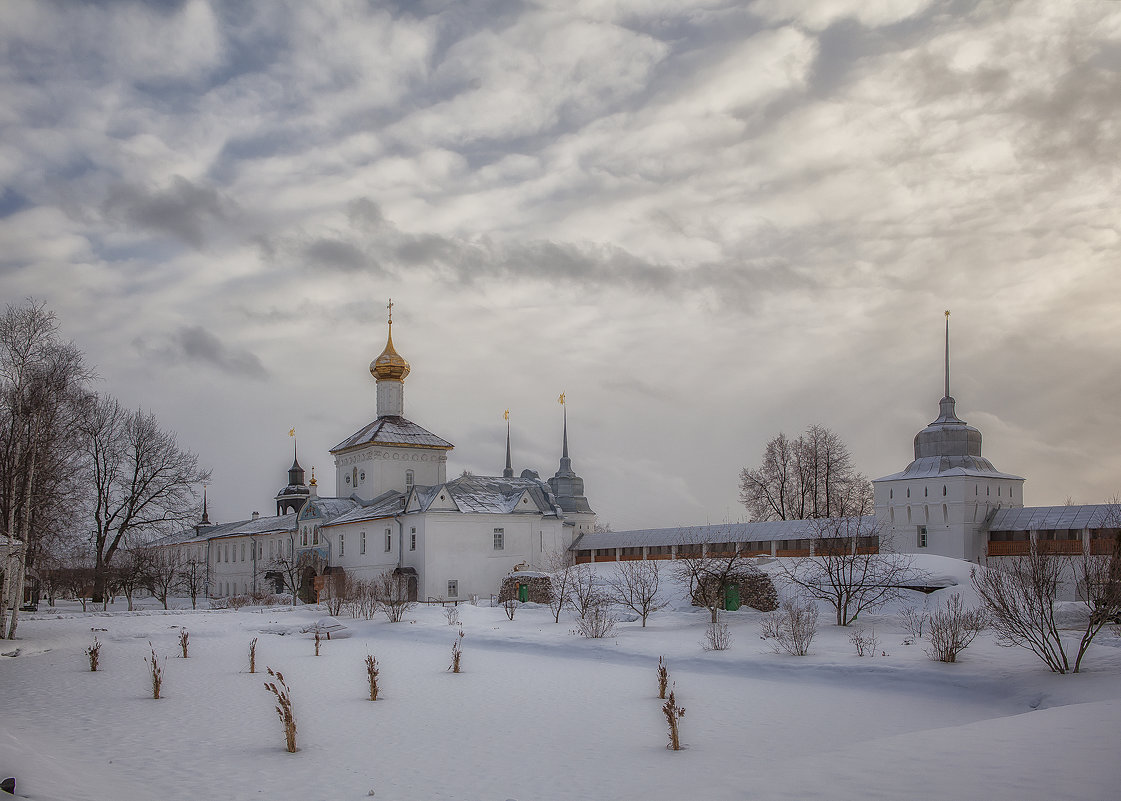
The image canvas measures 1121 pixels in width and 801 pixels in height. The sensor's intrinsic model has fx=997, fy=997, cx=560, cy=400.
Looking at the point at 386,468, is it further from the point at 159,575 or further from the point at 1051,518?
the point at 1051,518

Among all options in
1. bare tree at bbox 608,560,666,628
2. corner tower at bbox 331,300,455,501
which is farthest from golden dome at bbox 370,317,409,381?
bare tree at bbox 608,560,666,628

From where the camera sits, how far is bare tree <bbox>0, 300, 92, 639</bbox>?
2634 centimetres

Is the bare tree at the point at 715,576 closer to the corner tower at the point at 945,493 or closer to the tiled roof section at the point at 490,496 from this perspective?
the corner tower at the point at 945,493

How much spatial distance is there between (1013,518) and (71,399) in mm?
34166

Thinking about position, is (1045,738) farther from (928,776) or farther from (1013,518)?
(1013,518)

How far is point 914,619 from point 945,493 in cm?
1595

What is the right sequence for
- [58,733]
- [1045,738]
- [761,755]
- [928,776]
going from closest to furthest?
[928,776]
[1045,738]
[761,755]
[58,733]

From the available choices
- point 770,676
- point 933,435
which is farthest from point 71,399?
point 933,435

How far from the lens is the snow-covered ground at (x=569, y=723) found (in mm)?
9367

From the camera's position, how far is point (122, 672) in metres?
20.3

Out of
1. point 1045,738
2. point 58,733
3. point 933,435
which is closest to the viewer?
point 1045,738

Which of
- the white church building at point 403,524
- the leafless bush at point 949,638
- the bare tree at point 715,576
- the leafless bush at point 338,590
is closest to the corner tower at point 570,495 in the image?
the white church building at point 403,524

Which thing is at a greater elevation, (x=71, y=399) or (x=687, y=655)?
(x=71, y=399)

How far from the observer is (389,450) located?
55156 mm
